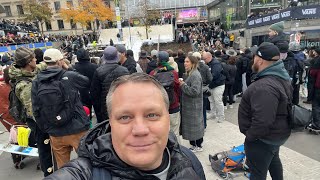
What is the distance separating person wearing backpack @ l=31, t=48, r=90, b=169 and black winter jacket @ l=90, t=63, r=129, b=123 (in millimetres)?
763

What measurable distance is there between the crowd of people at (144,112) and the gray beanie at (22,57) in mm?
13

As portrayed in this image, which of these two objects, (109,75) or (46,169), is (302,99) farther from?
(46,169)

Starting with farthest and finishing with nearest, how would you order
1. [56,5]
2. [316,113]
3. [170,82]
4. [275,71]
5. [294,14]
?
[56,5]
[294,14]
[316,113]
[170,82]
[275,71]

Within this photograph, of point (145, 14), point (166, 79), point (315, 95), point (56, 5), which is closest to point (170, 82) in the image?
point (166, 79)

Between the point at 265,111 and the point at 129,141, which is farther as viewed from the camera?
the point at 265,111

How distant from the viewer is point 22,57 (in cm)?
357

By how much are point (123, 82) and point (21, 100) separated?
3.14m

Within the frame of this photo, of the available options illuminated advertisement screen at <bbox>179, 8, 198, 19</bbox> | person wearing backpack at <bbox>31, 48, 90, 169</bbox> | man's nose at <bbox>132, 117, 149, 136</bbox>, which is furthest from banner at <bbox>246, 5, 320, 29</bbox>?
illuminated advertisement screen at <bbox>179, 8, 198, 19</bbox>

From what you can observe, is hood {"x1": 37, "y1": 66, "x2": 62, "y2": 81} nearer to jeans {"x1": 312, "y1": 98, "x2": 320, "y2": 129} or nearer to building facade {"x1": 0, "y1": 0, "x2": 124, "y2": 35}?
jeans {"x1": 312, "y1": 98, "x2": 320, "y2": 129}

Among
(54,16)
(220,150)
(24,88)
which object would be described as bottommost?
(220,150)

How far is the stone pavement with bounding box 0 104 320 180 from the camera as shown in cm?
389

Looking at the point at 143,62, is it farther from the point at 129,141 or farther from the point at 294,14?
the point at 294,14

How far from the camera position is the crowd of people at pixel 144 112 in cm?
127

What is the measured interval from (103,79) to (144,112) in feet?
9.85
